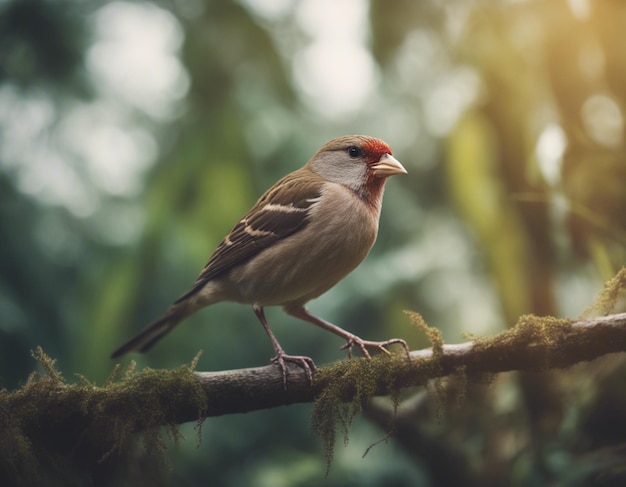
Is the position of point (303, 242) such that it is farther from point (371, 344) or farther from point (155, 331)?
point (155, 331)

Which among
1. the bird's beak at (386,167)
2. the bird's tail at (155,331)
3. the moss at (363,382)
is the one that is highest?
the bird's beak at (386,167)

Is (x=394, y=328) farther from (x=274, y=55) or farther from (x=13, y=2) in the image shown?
(x=13, y=2)

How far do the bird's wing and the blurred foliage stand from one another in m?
0.42

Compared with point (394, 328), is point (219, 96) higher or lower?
higher

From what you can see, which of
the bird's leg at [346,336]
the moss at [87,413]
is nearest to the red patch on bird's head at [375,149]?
the bird's leg at [346,336]

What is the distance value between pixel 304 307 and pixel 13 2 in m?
2.76

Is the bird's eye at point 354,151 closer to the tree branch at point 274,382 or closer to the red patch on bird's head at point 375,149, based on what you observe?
the red patch on bird's head at point 375,149

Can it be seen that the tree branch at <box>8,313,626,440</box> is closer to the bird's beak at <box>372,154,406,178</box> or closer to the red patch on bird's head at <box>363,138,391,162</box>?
the bird's beak at <box>372,154,406,178</box>

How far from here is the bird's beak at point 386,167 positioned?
10.0 feet

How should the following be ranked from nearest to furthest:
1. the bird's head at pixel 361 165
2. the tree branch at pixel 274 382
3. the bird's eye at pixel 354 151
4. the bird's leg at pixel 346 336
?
the tree branch at pixel 274 382
the bird's leg at pixel 346 336
the bird's head at pixel 361 165
the bird's eye at pixel 354 151

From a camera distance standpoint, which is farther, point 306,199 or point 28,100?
point 28,100

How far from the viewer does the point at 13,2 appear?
3922 mm

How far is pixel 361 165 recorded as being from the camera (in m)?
3.29

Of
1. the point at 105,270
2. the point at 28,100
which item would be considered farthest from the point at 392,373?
the point at 28,100
